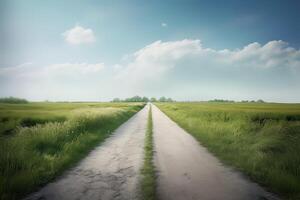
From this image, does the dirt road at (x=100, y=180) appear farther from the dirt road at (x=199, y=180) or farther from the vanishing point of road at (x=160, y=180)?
the dirt road at (x=199, y=180)

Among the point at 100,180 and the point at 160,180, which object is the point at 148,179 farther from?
the point at 100,180

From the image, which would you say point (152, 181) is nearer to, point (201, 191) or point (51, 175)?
point (201, 191)

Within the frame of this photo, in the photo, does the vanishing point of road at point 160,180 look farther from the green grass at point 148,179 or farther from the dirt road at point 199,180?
the green grass at point 148,179

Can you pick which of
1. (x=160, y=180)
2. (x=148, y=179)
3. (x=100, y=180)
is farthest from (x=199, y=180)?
(x=100, y=180)

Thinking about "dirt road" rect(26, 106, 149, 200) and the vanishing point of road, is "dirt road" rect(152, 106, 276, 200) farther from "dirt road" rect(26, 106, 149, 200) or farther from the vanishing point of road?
"dirt road" rect(26, 106, 149, 200)

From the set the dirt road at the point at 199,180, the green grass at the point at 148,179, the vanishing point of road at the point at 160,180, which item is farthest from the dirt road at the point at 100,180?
the dirt road at the point at 199,180

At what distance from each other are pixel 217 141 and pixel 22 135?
10.9 m

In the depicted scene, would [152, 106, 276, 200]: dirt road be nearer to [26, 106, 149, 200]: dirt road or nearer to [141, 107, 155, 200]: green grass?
[141, 107, 155, 200]: green grass

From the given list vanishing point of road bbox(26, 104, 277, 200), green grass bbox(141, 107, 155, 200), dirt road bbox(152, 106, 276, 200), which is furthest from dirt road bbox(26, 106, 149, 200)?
dirt road bbox(152, 106, 276, 200)

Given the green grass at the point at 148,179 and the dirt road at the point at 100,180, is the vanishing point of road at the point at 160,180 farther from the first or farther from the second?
the green grass at the point at 148,179

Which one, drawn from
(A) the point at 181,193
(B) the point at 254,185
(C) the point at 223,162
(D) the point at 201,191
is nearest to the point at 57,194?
(A) the point at 181,193

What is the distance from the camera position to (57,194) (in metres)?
5.33

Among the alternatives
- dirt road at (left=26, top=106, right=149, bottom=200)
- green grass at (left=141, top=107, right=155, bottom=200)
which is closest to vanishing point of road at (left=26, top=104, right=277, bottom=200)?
dirt road at (left=26, top=106, right=149, bottom=200)

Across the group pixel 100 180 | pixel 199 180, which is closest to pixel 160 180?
pixel 199 180
